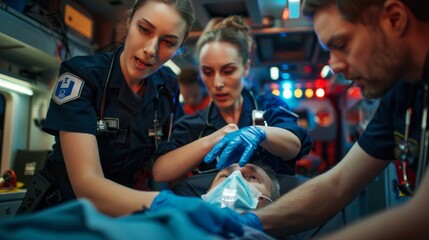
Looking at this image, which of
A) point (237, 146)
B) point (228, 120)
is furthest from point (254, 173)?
point (228, 120)

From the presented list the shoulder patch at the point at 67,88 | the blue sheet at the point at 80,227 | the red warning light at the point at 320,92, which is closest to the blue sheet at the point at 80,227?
the blue sheet at the point at 80,227

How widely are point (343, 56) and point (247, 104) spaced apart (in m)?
1.14

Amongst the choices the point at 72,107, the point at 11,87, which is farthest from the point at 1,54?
the point at 72,107

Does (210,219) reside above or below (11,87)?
below

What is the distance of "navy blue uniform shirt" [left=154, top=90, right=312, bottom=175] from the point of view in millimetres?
2209

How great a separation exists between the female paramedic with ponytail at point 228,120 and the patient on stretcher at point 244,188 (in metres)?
0.11

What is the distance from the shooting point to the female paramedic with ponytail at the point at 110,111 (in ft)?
5.39

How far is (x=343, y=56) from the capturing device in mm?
Answer: 1330

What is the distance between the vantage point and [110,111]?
1.96 m

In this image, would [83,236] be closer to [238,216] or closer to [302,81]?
[238,216]

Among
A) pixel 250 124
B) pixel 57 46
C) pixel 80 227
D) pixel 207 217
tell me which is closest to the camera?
pixel 80 227

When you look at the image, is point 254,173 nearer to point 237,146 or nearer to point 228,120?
point 237,146

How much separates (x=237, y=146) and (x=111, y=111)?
0.70 m

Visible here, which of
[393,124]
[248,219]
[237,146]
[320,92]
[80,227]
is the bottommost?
[248,219]
